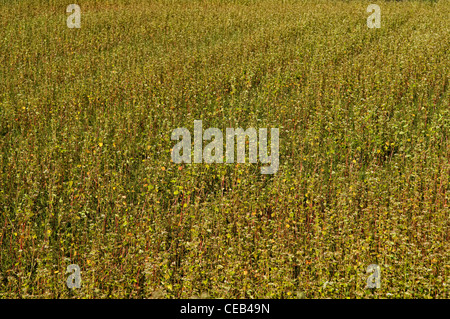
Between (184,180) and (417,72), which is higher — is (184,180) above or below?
below

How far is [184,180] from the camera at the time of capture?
5.48m

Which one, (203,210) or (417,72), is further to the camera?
(417,72)

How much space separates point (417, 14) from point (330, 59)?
8674 mm

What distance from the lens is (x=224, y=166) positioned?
575cm

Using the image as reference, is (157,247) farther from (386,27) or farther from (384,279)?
(386,27)

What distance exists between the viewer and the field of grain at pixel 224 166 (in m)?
4.09

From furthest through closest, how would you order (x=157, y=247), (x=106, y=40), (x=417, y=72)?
(x=106, y=40) < (x=417, y=72) < (x=157, y=247)

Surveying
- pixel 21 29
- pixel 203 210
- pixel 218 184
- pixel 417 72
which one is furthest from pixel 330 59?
pixel 21 29

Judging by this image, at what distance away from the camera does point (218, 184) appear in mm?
5895

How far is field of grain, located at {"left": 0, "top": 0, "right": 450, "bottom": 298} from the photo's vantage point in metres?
4.09

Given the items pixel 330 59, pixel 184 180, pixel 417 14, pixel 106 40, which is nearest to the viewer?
pixel 184 180
